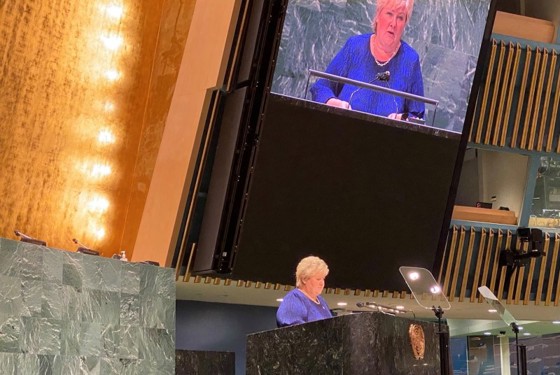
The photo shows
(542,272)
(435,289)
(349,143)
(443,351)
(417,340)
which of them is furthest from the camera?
(542,272)

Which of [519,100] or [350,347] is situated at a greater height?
[519,100]

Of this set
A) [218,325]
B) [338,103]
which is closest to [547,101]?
[338,103]

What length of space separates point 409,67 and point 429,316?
495 centimetres

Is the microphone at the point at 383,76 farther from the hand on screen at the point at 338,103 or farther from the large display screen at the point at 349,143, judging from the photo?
the hand on screen at the point at 338,103

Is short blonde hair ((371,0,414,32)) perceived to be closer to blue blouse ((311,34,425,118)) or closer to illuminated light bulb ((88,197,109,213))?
blue blouse ((311,34,425,118))

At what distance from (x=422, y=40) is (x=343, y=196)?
1.90 meters

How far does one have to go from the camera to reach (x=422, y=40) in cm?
1025

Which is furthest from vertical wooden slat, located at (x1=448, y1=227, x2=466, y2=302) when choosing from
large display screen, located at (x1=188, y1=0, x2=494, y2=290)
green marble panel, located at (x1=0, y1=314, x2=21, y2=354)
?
green marble panel, located at (x1=0, y1=314, x2=21, y2=354)

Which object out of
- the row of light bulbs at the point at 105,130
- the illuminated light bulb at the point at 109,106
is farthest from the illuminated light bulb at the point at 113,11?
the illuminated light bulb at the point at 109,106

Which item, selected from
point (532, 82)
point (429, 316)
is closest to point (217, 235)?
point (532, 82)

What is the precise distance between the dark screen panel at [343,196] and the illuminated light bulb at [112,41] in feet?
5.55

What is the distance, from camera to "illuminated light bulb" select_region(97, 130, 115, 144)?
9.55 meters

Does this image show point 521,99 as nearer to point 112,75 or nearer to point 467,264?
point 467,264

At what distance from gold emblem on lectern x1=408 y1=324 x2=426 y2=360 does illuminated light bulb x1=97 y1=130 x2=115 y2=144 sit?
510 cm
